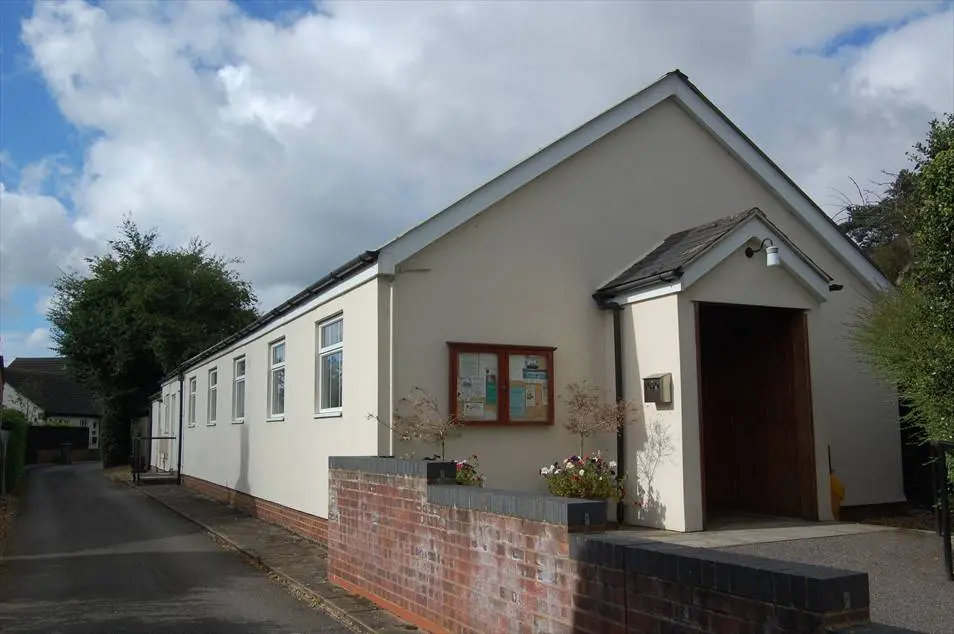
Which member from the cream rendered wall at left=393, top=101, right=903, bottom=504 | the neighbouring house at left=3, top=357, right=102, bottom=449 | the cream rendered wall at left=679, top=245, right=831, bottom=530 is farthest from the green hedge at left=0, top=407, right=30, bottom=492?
the neighbouring house at left=3, top=357, right=102, bottom=449

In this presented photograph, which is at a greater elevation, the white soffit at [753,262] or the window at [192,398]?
the white soffit at [753,262]

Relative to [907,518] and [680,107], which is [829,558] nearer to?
[907,518]

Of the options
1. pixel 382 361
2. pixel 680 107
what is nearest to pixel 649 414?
pixel 382 361

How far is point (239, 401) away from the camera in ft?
61.5

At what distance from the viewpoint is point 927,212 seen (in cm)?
831

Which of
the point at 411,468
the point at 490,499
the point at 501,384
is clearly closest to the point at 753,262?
the point at 501,384

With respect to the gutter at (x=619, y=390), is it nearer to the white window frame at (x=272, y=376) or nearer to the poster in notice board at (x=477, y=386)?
the poster in notice board at (x=477, y=386)

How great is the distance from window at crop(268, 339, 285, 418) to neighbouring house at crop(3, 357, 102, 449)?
5228 centimetres

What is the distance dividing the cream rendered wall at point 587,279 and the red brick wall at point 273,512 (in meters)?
3.07

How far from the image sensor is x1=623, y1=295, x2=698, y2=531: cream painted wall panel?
10.1m

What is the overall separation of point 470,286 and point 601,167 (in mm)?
2933

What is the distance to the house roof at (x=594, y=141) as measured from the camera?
10.7 m

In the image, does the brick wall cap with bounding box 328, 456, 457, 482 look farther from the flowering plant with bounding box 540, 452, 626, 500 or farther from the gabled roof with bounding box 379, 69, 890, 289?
the gabled roof with bounding box 379, 69, 890, 289

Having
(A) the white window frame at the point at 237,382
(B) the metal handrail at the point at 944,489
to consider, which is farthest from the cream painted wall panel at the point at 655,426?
(A) the white window frame at the point at 237,382
